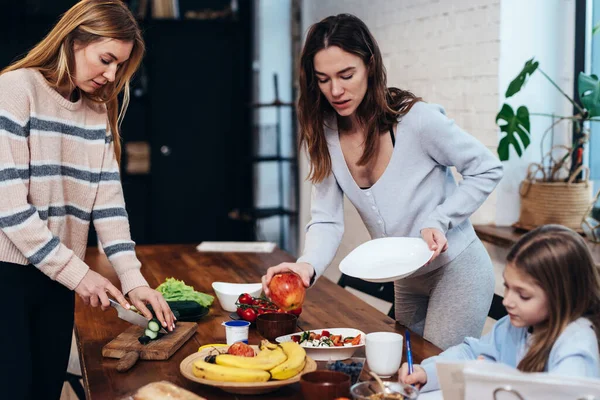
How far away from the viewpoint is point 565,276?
1410mm

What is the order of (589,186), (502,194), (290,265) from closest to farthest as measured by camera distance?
(290,265)
(589,186)
(502,194)

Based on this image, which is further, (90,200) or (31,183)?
(90,200)

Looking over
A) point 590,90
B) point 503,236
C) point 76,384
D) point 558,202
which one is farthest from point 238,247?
point 590,90

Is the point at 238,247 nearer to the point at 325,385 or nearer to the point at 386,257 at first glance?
the point at 386,257

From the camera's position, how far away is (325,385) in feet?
4.49

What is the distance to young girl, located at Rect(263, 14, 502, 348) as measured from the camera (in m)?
1.97

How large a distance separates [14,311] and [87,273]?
0.20 metres

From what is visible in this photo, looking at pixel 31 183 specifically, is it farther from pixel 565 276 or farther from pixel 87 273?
pixel 565 276

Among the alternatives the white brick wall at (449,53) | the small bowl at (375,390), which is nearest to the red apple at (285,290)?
the small bowl at (375,390)

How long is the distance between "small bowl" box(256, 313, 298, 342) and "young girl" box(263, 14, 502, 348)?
0.24ft

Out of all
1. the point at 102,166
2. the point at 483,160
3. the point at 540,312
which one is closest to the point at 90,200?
the point at 102,166

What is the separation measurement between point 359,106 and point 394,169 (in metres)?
0.20

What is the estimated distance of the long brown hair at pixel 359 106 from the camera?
1.96 metres

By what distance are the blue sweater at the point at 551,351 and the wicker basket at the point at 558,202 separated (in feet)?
5.72
